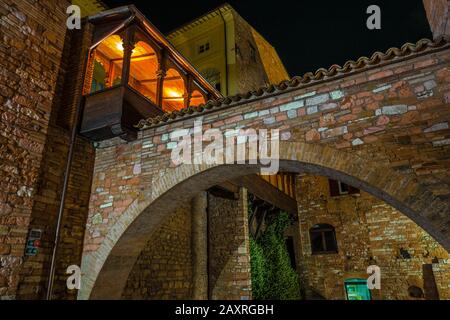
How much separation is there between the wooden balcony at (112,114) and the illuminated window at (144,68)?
89.9 inches

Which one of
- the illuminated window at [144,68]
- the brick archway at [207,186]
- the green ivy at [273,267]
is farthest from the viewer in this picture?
the green ivy at [273,267]

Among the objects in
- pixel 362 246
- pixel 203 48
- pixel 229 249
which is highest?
pixel 203 48

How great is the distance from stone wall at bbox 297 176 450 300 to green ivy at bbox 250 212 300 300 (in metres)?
0.90

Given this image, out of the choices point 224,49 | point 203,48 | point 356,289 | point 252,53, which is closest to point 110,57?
point 224,49

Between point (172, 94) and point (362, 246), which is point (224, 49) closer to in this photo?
point (172, 94)

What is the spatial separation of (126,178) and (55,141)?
4.89 ft

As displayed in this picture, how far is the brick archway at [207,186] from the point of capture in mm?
3520

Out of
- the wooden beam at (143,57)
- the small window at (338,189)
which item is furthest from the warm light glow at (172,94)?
the small window at (338,189)

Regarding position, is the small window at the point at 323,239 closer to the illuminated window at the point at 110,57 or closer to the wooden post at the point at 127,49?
the illuminated window at the point at 110,57

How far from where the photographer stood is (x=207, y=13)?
14.6 m

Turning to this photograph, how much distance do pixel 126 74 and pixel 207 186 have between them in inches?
117

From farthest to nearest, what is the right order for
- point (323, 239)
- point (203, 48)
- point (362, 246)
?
1. point (203, 48)
2. point (323, 239)
3. point (362, 246)

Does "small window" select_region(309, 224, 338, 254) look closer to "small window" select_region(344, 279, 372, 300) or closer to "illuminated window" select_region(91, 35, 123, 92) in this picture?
"small window" select_region(344, 279, 372, 300)

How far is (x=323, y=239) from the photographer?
1197cm
